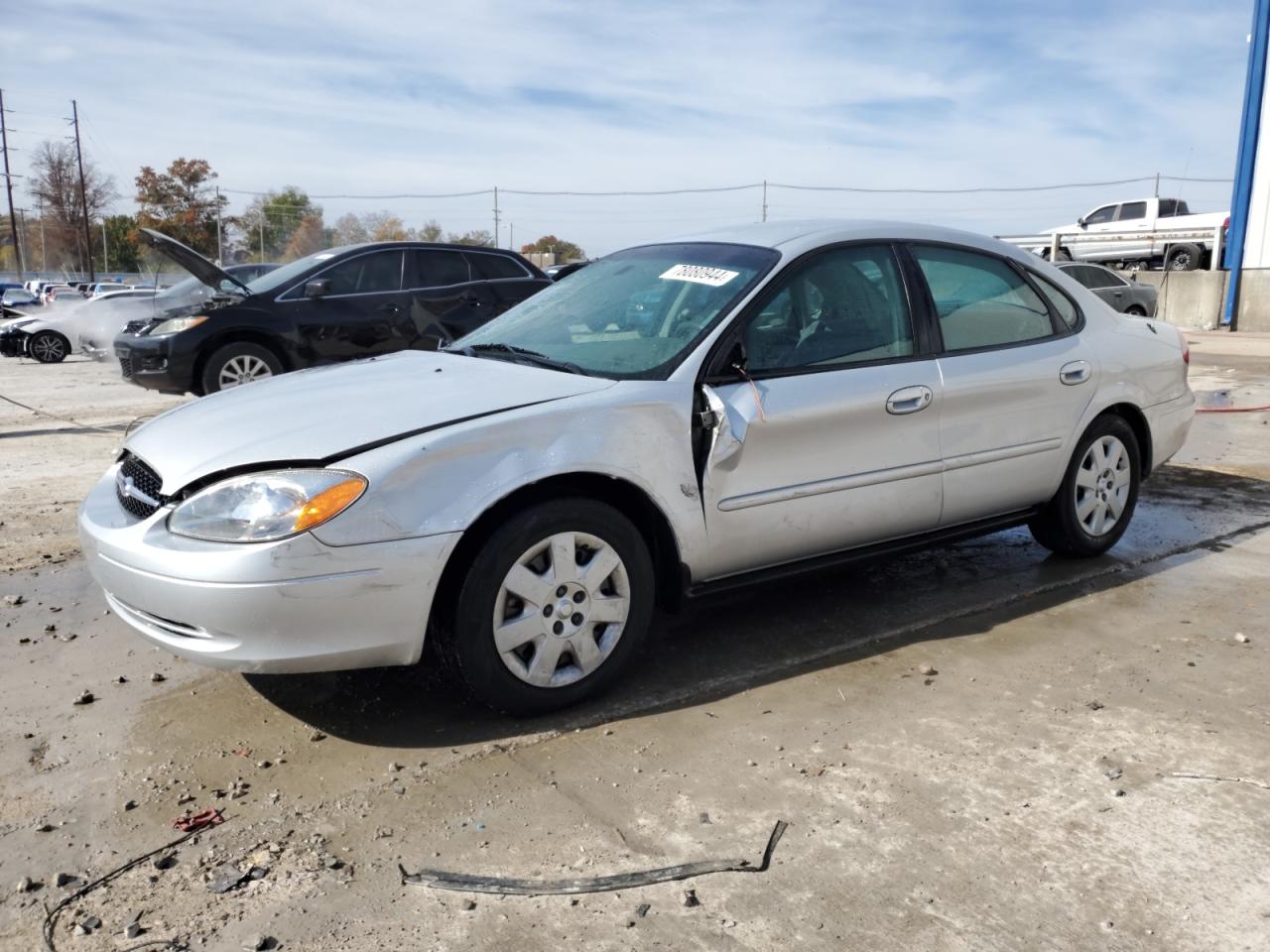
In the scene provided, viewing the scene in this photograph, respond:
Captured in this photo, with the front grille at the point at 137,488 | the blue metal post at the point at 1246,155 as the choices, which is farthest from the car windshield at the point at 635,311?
the blue metal post at the point at 1246,155

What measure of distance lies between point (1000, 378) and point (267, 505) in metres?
2.96

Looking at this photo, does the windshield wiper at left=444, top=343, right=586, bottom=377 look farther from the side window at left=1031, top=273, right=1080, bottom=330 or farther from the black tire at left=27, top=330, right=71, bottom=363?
the black tire at left=27, top=330, right=71, bottom=363

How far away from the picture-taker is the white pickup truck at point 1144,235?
86.5 ft

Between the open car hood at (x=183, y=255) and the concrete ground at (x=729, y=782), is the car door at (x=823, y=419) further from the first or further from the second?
the open car hood at (x=183, y=255)

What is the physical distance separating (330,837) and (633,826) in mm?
783

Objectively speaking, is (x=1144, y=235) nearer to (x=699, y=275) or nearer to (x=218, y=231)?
(x=699, y=275)

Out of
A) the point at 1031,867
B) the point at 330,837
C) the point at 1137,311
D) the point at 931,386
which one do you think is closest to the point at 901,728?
the point at 1031,867

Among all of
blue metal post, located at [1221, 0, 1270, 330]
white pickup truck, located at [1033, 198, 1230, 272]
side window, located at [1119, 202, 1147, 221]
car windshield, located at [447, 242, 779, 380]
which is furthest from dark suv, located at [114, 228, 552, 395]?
side window, located at [1119, 202, 1147, 221]

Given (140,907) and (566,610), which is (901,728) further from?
(140,907)

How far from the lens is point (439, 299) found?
390 inches

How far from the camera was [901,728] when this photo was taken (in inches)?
132

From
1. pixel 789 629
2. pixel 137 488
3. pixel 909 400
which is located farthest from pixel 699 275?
pixel 137 488

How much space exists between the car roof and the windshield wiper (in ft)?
3.03

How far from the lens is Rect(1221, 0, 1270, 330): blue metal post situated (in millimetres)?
21219
